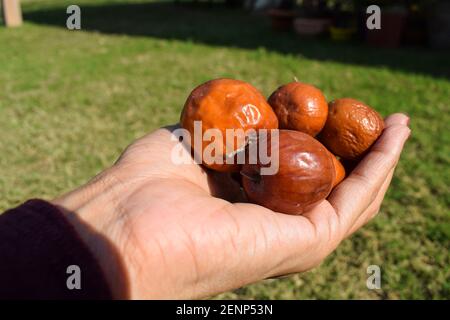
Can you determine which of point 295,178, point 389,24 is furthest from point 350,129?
point 389,24

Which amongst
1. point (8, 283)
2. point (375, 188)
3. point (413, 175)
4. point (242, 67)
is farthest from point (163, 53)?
point (8, 283)

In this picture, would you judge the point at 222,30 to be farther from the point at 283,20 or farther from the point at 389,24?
the point at 389,24

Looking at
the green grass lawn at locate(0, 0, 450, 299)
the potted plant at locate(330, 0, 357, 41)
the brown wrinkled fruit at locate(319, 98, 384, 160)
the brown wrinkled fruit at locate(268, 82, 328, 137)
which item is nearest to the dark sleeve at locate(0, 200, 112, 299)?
the brown wrinkled fruit at locate(268, 82, 328, 137)

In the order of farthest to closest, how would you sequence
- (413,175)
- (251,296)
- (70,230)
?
(413,175)
(251,296)
(70,230)

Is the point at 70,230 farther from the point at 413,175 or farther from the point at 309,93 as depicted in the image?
the point at 413,175

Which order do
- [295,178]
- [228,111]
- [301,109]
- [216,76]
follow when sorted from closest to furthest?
1. [295,178]
2. [228,111]
3. [301,109]
4. [216,76]

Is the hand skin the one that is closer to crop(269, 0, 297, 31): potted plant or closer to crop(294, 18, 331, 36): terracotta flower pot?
crop(294, 18, 331, 36): terracotta flower pot
